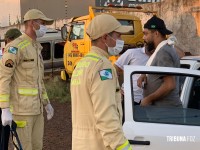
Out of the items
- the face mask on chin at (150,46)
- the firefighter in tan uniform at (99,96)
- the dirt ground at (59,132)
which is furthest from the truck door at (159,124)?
the dirt ground at (59,132)

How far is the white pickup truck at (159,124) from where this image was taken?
132 inches

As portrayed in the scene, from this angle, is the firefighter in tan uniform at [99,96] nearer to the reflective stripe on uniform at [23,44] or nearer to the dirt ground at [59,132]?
the reflective stripe on uniform at [23,44]

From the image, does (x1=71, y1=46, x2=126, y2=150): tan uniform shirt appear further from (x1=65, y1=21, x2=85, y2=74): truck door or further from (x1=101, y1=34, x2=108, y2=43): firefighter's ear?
(x1=65, y1=21, x2=85, y2=74): truck door

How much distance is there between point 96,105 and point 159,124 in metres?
1.16

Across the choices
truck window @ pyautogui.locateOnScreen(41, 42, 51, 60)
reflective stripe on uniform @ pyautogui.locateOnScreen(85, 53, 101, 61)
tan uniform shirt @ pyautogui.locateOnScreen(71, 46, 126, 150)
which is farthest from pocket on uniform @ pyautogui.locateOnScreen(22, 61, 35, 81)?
truck window @ pyautogui.locateOnScreen(41, 42, 51, 60)

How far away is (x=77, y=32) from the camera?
11.8 metres

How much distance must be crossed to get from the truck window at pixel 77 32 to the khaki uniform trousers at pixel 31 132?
7623 mm

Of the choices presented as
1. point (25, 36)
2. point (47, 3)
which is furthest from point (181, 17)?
point (47, 3)

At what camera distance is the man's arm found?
3586 mm

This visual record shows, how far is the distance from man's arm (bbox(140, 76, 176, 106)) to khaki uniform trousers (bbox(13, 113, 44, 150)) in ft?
3.41

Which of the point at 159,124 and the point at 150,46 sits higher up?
the point at 150,46

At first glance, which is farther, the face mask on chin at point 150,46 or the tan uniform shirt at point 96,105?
the face mask on chin at point 150,46

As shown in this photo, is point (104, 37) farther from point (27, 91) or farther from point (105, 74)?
point (27, 91)

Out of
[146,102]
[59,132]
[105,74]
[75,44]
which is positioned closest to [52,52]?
[75,44]
